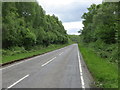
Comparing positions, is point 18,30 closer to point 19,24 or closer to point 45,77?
point 19,24

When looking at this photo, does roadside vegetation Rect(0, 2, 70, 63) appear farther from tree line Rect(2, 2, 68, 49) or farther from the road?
the road

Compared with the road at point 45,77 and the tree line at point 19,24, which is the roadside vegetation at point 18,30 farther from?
the road at point 45,77

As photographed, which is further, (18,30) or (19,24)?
(19,24)

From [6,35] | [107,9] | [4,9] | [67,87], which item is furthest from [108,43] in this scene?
[67,87]

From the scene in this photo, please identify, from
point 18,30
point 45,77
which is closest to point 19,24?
point 18,30

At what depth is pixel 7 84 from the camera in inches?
345

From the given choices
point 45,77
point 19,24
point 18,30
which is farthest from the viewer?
point 19,24

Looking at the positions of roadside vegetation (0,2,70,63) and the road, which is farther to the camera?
roadside vegetation (0,2,70,63)

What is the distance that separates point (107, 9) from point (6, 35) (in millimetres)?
16857

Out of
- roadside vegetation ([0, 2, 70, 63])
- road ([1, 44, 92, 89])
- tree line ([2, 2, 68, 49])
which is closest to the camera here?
road ([1, 44, 92, 89])

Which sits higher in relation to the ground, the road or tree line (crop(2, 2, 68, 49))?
tree line (crop(2, 2, 68, 49))

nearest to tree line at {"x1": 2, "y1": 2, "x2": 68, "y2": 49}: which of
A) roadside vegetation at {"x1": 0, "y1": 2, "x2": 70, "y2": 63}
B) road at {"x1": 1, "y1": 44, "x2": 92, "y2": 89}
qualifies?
roadside vegetation at {"x1": 0, "y1": 2, "x2": 70, "y2": 63}

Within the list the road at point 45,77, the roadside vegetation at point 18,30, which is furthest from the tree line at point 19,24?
the road at point 45,77

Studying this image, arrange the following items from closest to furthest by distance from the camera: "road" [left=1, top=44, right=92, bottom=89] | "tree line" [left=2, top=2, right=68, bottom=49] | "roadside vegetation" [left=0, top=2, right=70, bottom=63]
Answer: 1. "road" [left=1, top=44, right=92, bottom=89]
2. "roadside vegetation" [left=0, top=2, right=70, bottom=63]
3. "tree line" [left=2, top=2, right=68, bottom=49]
